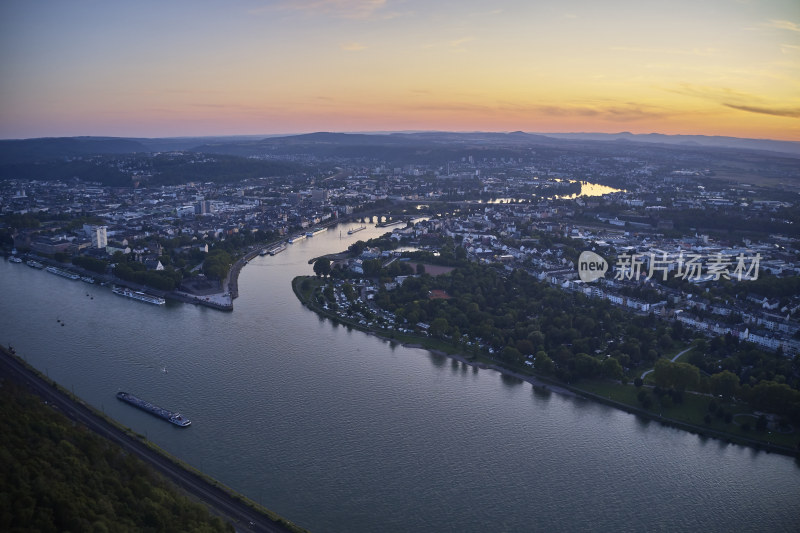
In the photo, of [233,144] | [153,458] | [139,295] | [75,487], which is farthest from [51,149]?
[75,487]

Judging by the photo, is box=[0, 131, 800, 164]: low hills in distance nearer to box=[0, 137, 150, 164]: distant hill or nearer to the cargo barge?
box=[0, 137, 150, 164]: distant hill

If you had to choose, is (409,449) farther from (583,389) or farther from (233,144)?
(233,144)

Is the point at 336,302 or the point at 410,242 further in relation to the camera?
the point at 410,242

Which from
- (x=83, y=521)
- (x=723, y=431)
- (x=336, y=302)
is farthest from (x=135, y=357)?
(x=723, y=431)

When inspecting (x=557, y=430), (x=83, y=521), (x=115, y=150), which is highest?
(x=115, y=150)

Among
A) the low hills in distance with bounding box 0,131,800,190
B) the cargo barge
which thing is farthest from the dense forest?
the low hills in distance with bounding box 0,131,800,190

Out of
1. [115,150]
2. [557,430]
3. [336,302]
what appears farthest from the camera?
[115,150]

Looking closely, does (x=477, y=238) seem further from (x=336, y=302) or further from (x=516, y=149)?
(x=516, y=149)
